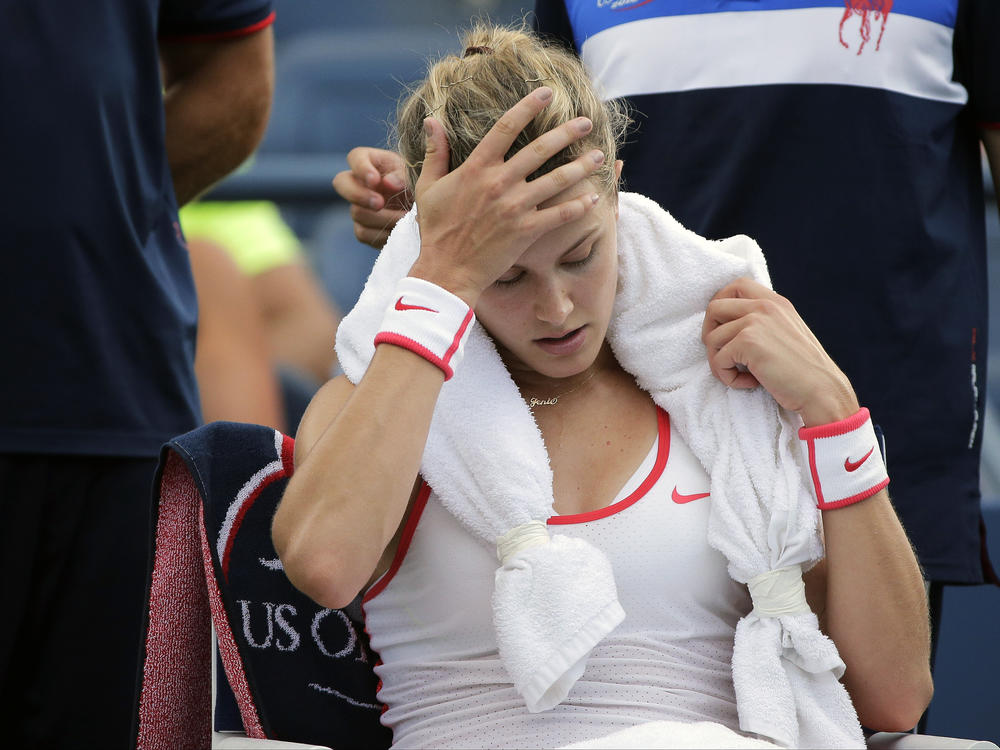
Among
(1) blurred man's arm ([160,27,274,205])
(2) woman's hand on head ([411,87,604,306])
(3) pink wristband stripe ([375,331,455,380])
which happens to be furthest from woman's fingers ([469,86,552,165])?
(1) blurred man's arm ([160,27,274,205])

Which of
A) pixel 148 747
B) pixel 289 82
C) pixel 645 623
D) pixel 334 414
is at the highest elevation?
pixel 334 414

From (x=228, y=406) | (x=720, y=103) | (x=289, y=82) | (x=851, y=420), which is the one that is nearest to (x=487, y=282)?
(x=851, y=420)

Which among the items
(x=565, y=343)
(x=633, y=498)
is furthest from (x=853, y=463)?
(x=565, y=343)

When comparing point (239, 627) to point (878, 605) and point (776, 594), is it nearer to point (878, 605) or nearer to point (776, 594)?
point (776, 594)

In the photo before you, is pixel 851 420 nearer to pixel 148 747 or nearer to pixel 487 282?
pixel 487 282

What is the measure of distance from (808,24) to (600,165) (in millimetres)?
636

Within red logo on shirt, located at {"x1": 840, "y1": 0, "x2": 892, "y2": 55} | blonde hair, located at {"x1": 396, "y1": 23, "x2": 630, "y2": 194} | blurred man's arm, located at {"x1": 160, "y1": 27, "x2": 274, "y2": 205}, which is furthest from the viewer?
blurred man's arm, located at {"x1": 160, "y1": 27, "x2": 274, "y2": 205}

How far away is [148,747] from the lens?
1.51 m

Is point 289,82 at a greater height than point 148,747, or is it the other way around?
point 148,747

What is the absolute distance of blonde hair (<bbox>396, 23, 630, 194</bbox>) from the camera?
151 cm

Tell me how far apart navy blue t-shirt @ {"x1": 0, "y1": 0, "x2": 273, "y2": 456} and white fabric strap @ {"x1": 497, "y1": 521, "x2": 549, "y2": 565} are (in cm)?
67

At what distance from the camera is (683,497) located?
61.5 inches

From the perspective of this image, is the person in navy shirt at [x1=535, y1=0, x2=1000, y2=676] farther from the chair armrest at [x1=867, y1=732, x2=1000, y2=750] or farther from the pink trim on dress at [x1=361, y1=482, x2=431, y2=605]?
the pink trim on dress at [x1=361, y1=482, x2=431, y2=605]

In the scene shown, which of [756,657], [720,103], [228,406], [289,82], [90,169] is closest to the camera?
[756,657]
